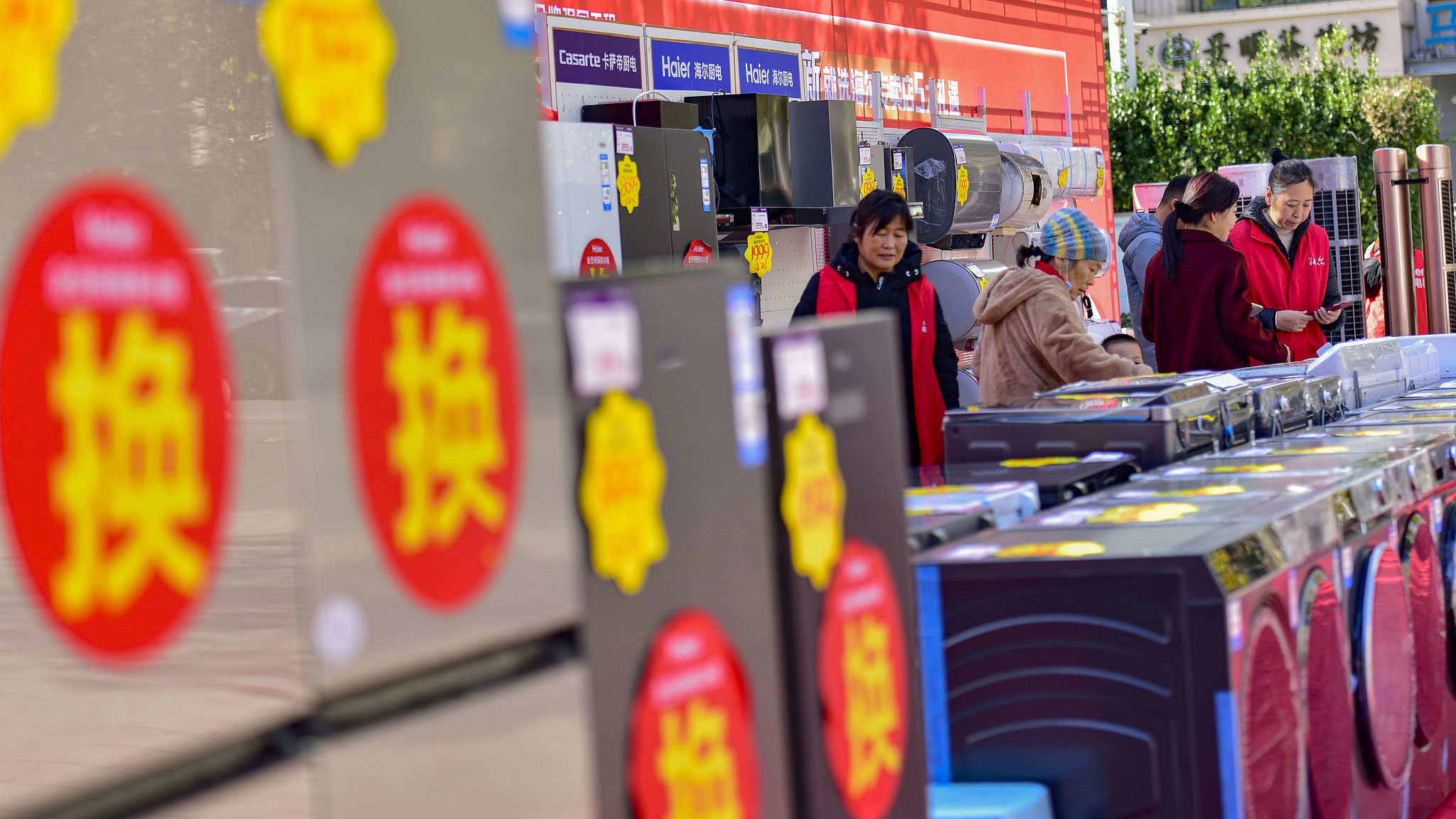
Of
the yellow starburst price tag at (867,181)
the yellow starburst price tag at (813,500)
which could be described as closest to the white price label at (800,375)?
the yellow starburst price tag at (813,500)

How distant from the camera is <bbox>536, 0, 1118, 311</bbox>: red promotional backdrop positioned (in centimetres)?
756

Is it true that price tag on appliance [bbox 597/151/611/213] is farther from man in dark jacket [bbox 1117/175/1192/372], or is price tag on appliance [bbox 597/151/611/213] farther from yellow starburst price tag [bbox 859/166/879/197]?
yellow starburst price tag [bbox 859/166/879/197]

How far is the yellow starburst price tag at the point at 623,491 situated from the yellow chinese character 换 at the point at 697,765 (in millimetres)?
130

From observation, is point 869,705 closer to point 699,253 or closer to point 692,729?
point 692,729

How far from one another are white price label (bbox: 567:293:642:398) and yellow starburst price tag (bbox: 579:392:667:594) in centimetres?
1

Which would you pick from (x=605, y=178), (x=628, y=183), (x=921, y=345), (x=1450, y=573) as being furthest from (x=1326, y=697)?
(x=628, y=183)

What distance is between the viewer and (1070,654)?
6.78 ft

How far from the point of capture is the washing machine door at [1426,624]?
2.98m

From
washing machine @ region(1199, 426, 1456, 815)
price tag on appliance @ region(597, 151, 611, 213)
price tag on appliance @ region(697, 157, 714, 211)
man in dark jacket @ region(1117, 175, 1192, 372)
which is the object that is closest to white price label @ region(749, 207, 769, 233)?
price tag on appliance @ region(697, 157, 714, 211)

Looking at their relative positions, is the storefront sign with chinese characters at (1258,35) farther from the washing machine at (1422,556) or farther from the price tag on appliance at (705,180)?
the washing machine at (1422,556)

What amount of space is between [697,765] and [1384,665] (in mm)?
1918

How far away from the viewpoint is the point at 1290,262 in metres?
5.62

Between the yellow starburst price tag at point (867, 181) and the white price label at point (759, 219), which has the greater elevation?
the yellow starburst price tag at point (867, 181)

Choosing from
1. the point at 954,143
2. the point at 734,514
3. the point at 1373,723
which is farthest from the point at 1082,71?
the point at 734,514
